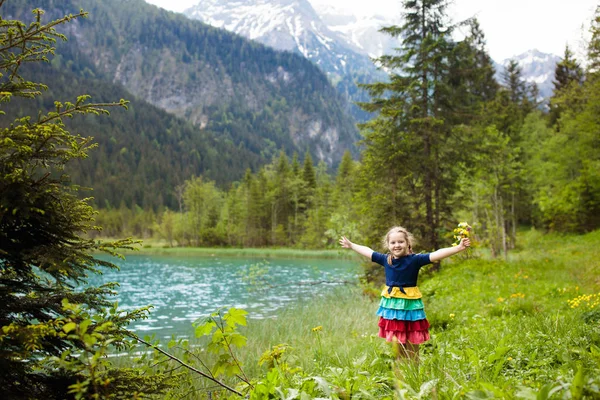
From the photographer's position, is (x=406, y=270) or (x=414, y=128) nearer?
(x=406, y=270)

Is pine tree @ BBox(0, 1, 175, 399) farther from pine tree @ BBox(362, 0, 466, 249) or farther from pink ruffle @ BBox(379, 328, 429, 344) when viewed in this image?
pine tree @ BBox(362, 0, 466, 249)

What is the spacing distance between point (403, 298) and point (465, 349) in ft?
2.49

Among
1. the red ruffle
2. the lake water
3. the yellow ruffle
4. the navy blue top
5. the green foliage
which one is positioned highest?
the navy blue top

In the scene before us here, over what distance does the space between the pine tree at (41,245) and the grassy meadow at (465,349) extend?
46.0 inches

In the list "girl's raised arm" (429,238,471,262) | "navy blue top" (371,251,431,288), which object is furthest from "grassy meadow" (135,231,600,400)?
"girl's raised arm" (429,238,471,262)

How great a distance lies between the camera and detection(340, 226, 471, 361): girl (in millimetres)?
4188

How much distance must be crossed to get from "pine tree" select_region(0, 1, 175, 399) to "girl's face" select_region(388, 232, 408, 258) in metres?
2.58

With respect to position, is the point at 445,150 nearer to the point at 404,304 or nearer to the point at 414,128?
the point at 414,128

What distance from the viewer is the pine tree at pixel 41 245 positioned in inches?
113

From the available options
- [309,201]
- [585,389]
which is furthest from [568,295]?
[309,201]

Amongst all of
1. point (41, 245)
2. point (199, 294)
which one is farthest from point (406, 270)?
point (199, 294)

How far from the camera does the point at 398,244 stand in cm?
441

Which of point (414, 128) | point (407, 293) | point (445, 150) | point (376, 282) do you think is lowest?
point (376, 282)

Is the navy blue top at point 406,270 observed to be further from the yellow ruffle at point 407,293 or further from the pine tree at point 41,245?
the pine tree at point 41,245
